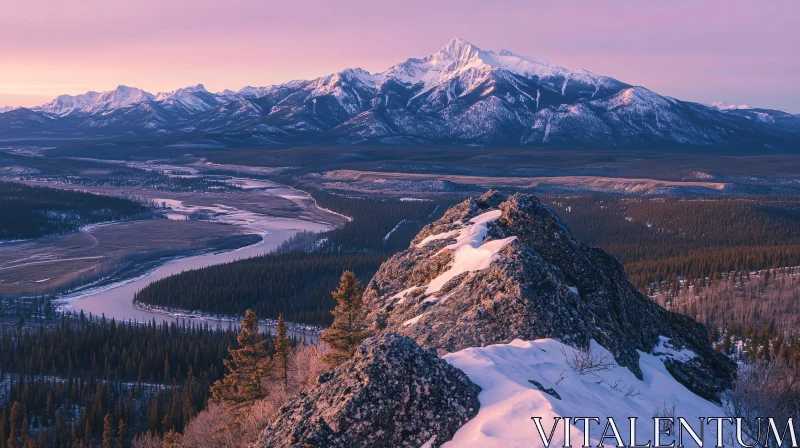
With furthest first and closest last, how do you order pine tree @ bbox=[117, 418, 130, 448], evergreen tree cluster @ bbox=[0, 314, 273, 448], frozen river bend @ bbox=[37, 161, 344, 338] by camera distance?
frozen river bend @ bbox=[37, 161, 344, 338] < evergreen tree cluster @ bbox=[0, 314, 273, 448] < pine tree @ bbox=[117, 418, 130, 448]

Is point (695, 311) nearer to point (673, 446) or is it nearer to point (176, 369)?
point (176, 369)

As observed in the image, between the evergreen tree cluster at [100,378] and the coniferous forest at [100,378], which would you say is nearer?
the evergreen tree cluster at [100,378]

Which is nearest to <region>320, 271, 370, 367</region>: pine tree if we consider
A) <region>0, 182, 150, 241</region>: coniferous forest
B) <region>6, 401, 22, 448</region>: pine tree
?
<region>6, 401, 22, 448</region>: pine tree

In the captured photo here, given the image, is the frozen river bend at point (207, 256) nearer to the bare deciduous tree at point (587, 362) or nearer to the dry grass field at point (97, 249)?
the dry grass field at point (97, 249)

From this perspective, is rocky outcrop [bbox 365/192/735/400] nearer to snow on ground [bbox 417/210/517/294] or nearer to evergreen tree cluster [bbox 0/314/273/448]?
snow on ground [bbox 417/210/517/294]

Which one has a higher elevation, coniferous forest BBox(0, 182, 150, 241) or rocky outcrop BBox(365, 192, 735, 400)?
rocky outcrop BBox(365, 192, 735, 400)

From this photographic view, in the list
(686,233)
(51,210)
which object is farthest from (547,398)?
(51,210)

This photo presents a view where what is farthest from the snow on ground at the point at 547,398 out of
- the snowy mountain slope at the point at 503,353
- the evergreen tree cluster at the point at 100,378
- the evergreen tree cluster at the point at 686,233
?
the evergreen tree cluster at the point at 686,233
